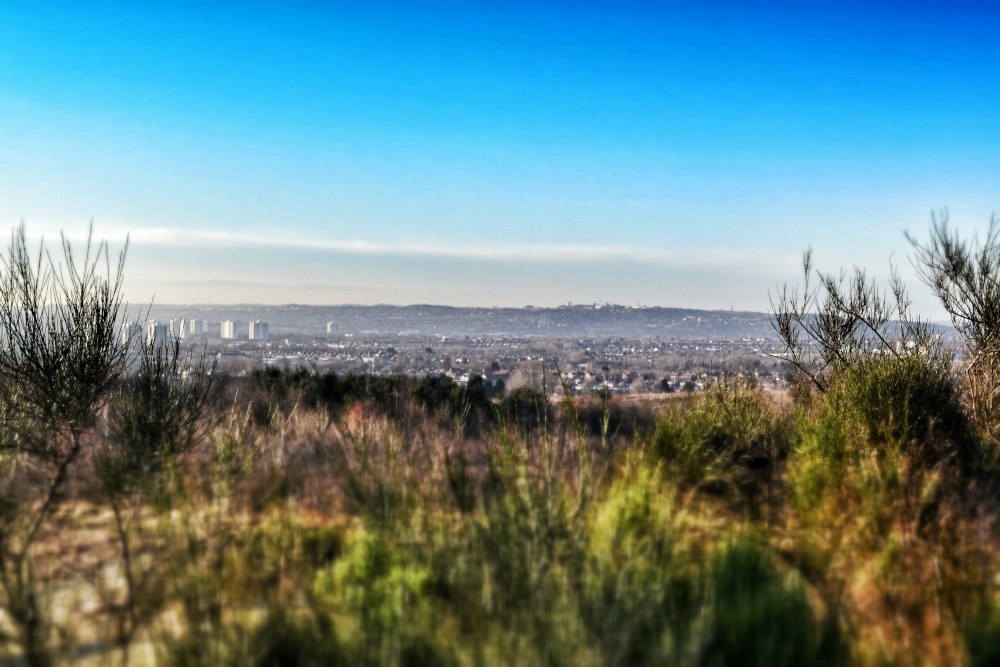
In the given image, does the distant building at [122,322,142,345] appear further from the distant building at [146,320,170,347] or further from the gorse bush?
the gorse bush

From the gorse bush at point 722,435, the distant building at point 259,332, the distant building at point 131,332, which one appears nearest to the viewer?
the gorse bush at point 722,435

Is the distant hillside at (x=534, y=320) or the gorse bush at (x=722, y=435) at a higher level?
the distant hillside at (x=534, y=320)

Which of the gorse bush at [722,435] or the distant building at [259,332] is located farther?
the distant building at [259,332]

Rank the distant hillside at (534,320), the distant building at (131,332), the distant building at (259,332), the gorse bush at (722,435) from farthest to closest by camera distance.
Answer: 1. the distant hillside at (534,320)
2. the distant building at (259,332)
3. the distant building at (131,332)
4. the gorse bush at (722,435)

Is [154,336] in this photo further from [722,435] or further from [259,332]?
[259,332]

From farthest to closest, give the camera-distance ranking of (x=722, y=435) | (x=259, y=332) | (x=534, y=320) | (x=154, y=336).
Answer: (x=534, y=320), (x=259, y=332), (x=722, y=435), (x=154, y=336)

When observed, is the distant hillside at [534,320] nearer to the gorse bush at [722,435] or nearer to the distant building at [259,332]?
the distant building at [259,332]

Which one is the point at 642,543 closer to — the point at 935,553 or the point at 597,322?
the point at 935,553

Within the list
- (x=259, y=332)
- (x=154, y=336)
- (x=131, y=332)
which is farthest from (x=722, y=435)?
(x=259, y=332)

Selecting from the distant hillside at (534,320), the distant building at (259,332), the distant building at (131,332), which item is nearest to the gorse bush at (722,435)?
the distant building at (131,332)
